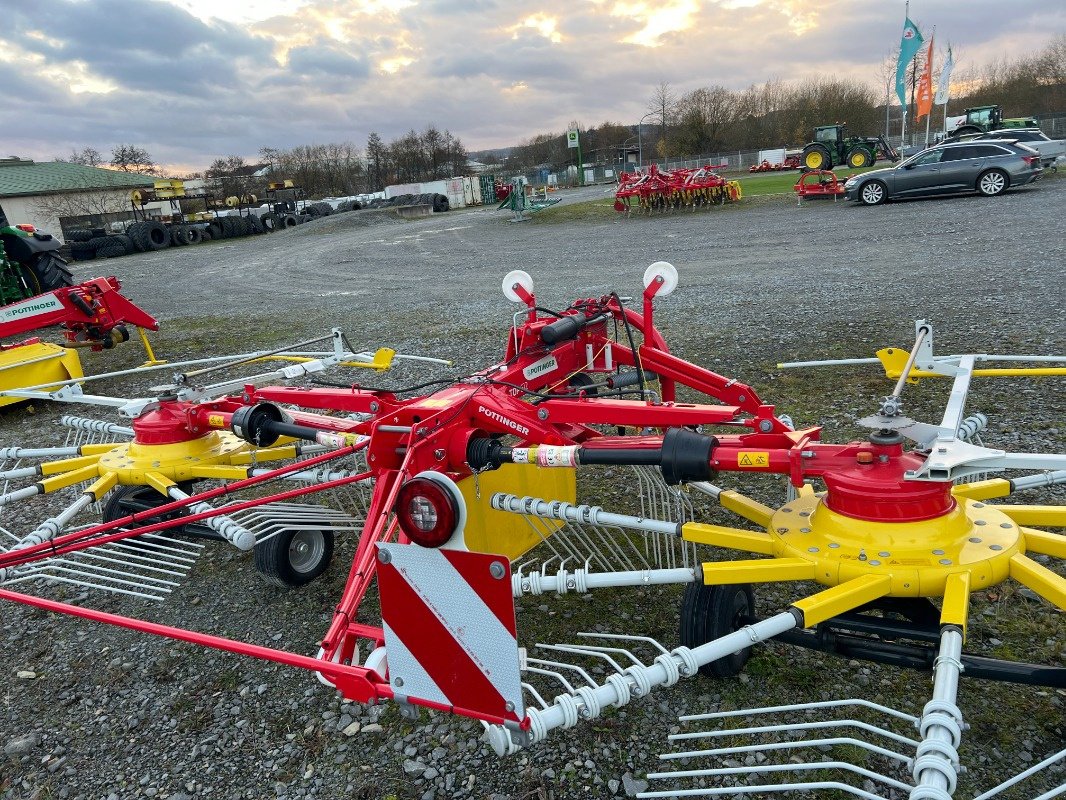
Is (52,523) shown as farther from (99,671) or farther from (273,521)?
(273,521)

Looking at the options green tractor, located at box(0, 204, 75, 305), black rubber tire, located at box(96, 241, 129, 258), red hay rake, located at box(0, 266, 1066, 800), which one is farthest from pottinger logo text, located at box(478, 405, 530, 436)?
black rubber tire, located at box(96, 241, 129, 258)

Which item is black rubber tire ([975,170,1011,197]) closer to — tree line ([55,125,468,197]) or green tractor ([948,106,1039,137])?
green tractor ([948,106,1039,137])

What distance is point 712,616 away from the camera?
2.88 metres

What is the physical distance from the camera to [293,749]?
9.53 ft

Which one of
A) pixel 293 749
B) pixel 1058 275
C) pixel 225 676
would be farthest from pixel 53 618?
pixel 1058 275

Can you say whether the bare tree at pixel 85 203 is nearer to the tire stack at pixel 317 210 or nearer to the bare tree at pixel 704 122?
the tire stack at pixel 317 210

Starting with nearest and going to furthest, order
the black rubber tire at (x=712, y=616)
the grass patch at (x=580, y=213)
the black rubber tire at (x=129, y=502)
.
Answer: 1. the black rubber tire at (x=712, y=616)
2. the black rubber tire at (x=129, y=502)
3. the grass patch at (x=580, y=213)

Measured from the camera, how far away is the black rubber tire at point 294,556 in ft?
12.8

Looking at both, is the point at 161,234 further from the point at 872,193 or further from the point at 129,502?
the point at 129,502

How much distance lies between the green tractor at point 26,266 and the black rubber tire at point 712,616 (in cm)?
1129

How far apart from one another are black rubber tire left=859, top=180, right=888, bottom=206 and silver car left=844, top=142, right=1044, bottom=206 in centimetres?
28

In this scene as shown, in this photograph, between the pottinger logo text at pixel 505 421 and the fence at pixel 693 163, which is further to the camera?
the fence at pixel 693 163

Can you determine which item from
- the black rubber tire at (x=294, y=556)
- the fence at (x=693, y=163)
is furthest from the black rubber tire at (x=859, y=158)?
the black rubber tire at (x=294, y=556)

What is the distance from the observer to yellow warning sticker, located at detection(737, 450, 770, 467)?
2.76 meters
